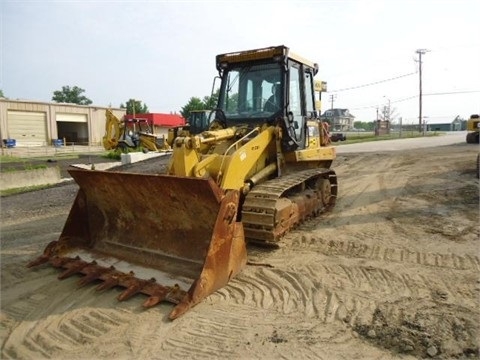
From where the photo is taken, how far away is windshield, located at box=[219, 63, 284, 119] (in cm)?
652

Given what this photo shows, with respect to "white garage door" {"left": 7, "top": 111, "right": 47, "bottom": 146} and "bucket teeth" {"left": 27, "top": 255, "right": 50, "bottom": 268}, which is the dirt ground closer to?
"bucket teeth" {"left": 27, "top": 255, "right": 50, "bottom": 268}

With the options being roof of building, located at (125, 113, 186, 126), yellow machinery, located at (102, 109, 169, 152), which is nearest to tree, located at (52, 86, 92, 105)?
roof of building, located at (125, 113, 186, 126)

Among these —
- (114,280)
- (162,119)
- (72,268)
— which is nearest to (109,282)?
(114,280)

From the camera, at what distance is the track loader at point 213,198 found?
4.47 m

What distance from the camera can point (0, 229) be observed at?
7656mm

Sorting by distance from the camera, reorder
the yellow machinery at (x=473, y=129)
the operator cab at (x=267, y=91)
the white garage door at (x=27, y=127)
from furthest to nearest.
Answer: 1. the white garage door at (x=27, y=127)
2. the yellow machinery at (x=473, y=129)
3. the operator cab at (x=267, y=91)

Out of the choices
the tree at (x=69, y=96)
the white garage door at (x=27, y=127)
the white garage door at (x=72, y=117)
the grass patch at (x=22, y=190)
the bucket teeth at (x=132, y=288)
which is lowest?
the bucket teeth at (x=132, y=288)

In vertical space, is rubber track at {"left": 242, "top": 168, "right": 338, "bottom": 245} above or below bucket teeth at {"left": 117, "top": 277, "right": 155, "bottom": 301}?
above

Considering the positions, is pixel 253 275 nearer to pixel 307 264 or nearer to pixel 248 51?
pixel 307 264

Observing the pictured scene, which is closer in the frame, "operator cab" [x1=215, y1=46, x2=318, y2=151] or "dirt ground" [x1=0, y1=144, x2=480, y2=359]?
"dirt ground" [x1=0, y1=144, x2=480, y2=359]

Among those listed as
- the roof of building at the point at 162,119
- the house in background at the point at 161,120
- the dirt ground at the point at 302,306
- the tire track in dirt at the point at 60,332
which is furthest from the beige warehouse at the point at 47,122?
the tire track in dirt at the point at 60,332

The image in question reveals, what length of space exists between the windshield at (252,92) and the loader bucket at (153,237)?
2.44m

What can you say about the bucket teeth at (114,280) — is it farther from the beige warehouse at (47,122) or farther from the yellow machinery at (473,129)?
the beige warehouse at (47,122)

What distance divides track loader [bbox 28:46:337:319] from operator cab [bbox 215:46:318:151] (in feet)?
0.06
